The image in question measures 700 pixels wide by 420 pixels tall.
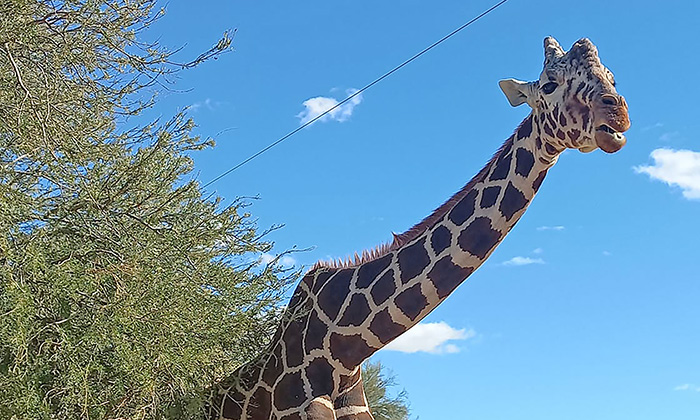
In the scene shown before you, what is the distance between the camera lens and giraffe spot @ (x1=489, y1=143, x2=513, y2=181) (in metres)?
8.15

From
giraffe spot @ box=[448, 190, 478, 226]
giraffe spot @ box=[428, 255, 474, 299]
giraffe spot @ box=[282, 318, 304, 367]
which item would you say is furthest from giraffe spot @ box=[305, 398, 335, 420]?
giraffe spot @ box=[448, 190, 478, 226]

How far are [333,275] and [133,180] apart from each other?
8.56 feet

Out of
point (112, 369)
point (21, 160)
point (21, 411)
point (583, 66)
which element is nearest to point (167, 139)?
point (21, 160)

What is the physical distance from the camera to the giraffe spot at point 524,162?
797 cm

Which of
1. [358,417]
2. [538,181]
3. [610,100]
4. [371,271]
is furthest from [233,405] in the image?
[610,100]

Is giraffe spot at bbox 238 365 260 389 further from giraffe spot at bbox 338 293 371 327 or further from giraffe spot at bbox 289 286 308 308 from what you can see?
giraffe spot at bbox 338 293 371 327

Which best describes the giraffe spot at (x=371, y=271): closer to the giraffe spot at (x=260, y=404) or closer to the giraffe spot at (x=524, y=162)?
the giraffe spot at (x=260, y=404)

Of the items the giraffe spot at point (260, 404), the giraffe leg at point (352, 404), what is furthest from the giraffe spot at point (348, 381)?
the giraffe spot at point (260, 404)

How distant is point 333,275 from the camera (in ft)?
29.3

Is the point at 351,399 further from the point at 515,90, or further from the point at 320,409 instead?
the point at 515,90

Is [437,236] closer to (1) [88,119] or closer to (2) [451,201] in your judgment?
(2) [451,201]

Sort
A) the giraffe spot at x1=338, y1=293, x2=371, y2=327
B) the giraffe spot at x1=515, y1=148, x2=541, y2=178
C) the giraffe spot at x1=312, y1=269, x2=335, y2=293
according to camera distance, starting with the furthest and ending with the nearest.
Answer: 1. the giraffe spot at x1=312, y1=269, x2=335, y2=293
2. the giraffe spot at x1=338, y1=293, x2=371, y2=327
3. the giraffe spot at x1=515, y1=148, x2=541, y2=178

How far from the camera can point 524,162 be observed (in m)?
8.02

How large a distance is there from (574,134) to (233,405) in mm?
4111
